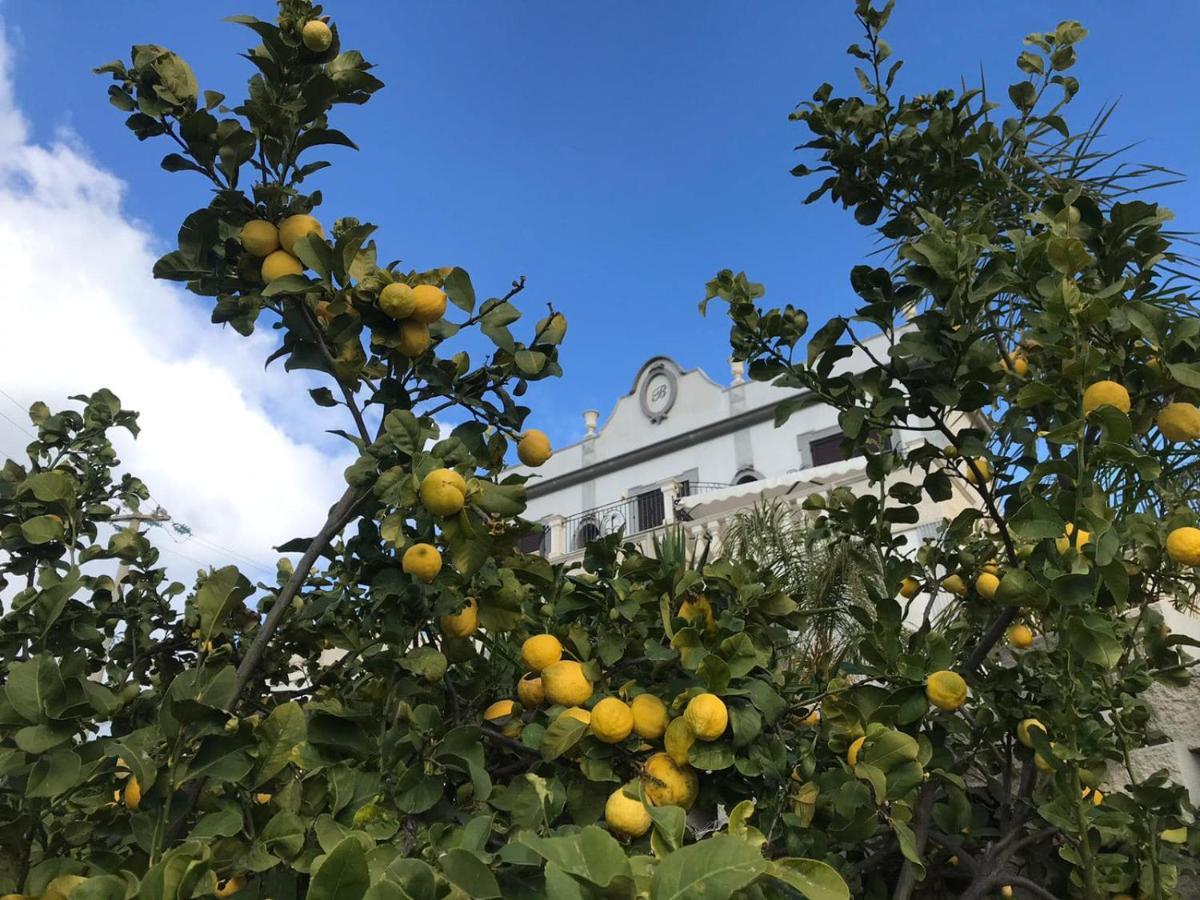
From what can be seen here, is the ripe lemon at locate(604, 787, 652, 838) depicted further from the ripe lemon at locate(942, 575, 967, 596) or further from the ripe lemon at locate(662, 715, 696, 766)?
the ripe lemon at locate(942, 575, 967, 596)

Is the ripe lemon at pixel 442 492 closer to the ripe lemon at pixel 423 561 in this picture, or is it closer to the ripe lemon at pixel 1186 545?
the ripe lemon at pixel 423 561

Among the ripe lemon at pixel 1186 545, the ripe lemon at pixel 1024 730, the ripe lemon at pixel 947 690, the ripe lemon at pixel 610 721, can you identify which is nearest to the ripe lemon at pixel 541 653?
the ripe lemon at pixel 610 721

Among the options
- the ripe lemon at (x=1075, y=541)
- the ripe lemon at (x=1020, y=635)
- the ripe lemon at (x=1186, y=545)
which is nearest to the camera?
the ripe lemon at (x=1075, y=541)

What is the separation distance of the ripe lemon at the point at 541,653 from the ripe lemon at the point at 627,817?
1.02 ft

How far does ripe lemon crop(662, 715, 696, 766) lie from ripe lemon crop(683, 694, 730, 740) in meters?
0.02

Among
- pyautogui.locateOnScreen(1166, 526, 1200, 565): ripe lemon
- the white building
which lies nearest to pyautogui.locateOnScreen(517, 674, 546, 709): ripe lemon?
pyautogui.locateOnScreen(1166, 526, 1200, 565): ripe lemon

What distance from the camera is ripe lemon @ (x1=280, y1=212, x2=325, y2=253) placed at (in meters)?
1.25

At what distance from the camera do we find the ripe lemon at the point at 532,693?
146 centimetres

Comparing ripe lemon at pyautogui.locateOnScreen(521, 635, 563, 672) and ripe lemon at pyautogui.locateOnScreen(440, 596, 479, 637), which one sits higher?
ripe lemon at pyautogui.locateOnScreen(440, 596, 479, 637)

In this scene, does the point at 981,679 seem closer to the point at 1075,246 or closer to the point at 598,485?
the point at 1075,246

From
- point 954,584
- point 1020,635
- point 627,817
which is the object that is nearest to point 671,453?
point 1020,635

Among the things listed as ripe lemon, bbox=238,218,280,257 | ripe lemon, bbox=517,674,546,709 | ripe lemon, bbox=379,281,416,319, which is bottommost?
ripe lemon, bbox=517,674,546,709

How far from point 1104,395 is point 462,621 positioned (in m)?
1.15

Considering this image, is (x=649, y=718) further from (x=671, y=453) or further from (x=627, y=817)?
(x=671, y=453)
